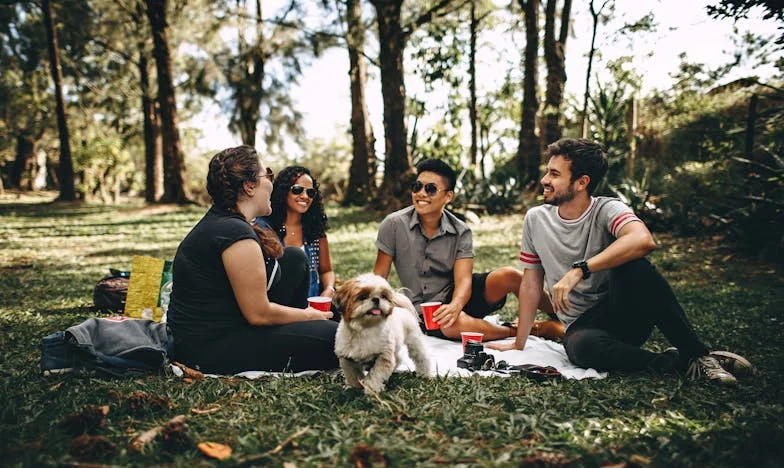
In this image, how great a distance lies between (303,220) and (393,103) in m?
10.2

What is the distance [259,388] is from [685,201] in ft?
34.7

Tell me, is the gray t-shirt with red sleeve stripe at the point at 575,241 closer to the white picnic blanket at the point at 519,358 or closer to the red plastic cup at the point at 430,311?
the white picnic blanket at the point at 519,358

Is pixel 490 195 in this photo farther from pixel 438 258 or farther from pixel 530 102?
pixel 438 258

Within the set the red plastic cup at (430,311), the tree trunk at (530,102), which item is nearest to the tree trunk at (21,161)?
the tree trunk at (530,102)

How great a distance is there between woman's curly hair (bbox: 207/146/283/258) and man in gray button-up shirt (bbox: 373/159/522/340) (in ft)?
4.91

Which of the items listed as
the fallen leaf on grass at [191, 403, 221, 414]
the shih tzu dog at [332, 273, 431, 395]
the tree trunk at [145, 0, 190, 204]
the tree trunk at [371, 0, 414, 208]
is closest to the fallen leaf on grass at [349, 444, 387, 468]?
the shih tzu dog at [332, 273, 431, 395]

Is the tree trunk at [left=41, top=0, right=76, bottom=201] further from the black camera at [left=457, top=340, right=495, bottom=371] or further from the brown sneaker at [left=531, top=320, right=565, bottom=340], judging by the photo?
the black camera at [left=457, top=340, right=495, bottom=371]

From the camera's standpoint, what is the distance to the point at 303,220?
498 cm

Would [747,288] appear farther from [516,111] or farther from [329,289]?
[516,111]

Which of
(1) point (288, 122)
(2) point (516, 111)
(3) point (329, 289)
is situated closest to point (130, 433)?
(3) point (329, 289)

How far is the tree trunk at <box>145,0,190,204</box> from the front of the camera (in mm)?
18219

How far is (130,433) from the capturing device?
95.5 inches

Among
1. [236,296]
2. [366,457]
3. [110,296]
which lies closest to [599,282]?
[366,457]

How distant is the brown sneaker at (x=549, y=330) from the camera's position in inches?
182
